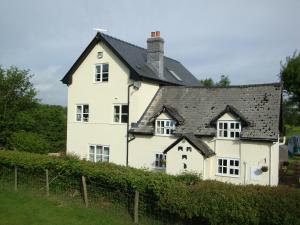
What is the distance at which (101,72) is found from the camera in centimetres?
2433

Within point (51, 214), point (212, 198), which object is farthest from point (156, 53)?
point (212, 198)

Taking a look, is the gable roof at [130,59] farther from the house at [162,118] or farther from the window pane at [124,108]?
the window pane at [124,108]

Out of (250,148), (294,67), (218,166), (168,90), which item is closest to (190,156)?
(218,166)

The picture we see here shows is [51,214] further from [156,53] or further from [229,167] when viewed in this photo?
[156,53]

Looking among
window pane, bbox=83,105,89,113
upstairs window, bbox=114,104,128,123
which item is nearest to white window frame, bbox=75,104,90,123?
window pane, bbox=83,105,89,113

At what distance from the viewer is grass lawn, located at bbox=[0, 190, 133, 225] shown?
1183 cm

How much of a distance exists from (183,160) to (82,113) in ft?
31.8

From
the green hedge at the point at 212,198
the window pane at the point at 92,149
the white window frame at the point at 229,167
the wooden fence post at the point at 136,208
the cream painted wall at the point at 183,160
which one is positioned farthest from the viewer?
→ the window pane at the point at 92,149

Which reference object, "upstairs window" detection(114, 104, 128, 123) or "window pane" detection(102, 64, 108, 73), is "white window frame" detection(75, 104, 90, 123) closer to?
"upstairs window" detection(114, 104, 128, 123)

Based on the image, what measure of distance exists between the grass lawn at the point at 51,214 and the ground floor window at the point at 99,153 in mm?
9303

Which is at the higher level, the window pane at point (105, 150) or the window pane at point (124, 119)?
the window pane at point (124, 119)

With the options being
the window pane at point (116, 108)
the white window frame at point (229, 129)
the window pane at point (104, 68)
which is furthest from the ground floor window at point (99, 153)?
the white window frame at point (229, 129)

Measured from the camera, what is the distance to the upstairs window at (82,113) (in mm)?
25225

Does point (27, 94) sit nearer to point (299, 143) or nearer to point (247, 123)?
point (247, 123)
